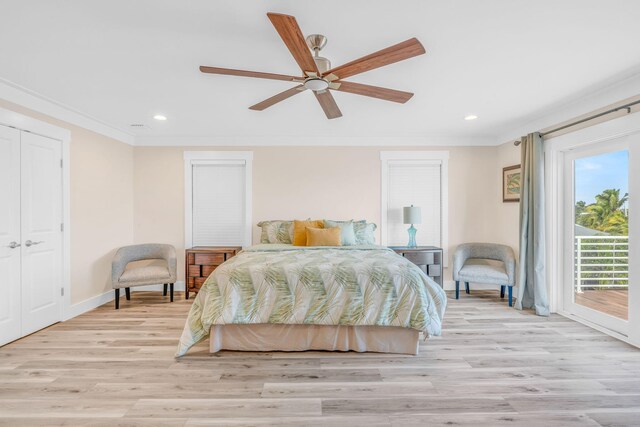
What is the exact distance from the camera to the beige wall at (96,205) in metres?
3.80

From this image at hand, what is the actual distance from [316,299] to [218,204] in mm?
2939

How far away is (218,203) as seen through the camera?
4.97 meters

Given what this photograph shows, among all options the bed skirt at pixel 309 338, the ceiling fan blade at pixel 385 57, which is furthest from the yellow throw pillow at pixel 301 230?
the ceiling fan blade at pixel 385 57

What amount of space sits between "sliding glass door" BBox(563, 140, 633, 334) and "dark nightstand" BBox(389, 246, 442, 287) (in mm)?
1476

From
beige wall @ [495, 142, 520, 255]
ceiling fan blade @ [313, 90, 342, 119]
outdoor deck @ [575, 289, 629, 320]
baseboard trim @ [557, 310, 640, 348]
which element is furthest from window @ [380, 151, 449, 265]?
ceiling fan blade @ [313, 90, 342, 119]

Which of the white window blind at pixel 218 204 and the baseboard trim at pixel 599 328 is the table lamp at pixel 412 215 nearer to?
the baseboard trim at pixel 599 328

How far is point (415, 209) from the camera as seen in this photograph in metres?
4.59

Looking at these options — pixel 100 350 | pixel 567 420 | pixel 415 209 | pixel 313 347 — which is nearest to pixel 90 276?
pixel 100 350

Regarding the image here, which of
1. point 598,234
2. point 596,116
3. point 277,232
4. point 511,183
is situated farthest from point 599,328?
point 277,232

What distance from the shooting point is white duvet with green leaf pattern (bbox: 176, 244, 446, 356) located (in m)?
2.64

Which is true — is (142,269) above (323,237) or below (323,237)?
below

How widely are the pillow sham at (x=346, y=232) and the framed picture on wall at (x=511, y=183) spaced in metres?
2.41

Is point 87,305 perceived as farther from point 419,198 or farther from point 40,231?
point 419,198

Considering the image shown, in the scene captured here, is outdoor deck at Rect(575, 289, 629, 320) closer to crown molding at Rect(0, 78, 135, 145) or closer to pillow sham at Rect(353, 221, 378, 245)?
pillow sham at Rect(353, 221, 378, 245)
